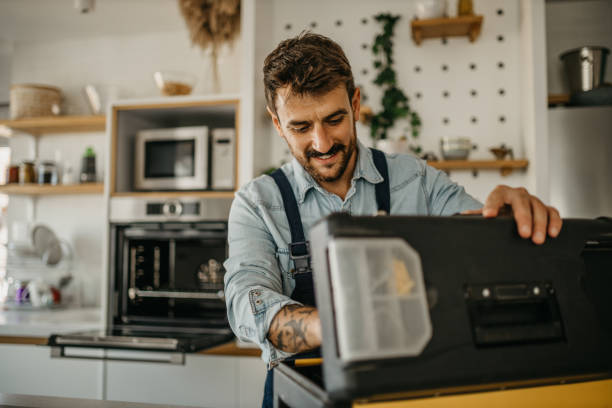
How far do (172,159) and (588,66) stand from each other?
6.94ft

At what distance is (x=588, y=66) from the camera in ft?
7.98

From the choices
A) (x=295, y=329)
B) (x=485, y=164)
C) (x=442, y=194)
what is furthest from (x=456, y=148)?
(x=295, y=329)

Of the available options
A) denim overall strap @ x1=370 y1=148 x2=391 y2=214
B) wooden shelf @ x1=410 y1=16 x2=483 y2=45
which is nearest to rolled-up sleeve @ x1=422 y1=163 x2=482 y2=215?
denim overall strap @ x1=370 y1=148 x2=391 y2=214

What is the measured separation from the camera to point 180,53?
3.30 m

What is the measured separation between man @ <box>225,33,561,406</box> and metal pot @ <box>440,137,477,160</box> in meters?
1.15

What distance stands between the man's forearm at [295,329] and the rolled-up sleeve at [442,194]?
23.2 inches

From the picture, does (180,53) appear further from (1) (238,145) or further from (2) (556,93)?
(2) (556,93)

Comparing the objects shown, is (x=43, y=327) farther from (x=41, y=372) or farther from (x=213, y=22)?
(x=213, y=22)

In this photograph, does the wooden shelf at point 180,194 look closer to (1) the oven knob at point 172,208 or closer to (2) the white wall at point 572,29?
(1) the oven knob at point 172,208

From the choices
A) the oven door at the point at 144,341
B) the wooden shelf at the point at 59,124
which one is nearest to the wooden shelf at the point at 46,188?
the wooden shelf at the point at 59,124

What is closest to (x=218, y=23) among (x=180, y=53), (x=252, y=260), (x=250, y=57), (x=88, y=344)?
(x=250, y=57)

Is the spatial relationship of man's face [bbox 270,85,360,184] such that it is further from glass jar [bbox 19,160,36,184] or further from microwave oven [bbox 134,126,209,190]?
glass jar [bbox 19,160,36,184]

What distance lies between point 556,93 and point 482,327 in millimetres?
2483

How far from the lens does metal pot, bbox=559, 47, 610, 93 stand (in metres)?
2.42
